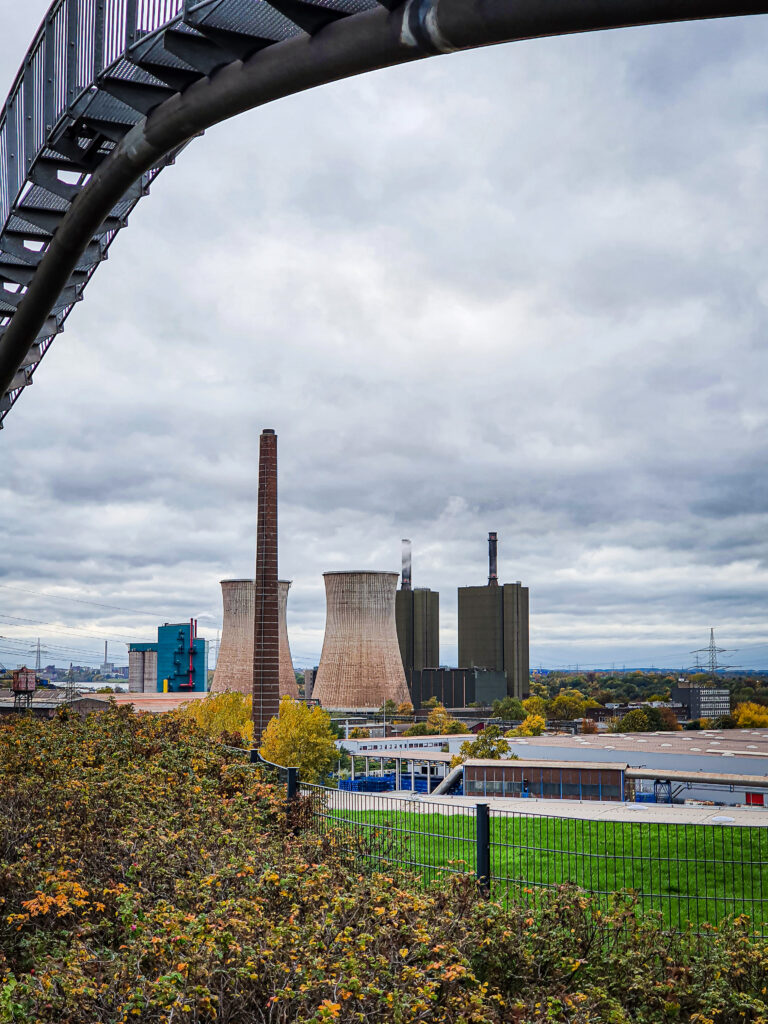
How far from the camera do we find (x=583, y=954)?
4.75 metres

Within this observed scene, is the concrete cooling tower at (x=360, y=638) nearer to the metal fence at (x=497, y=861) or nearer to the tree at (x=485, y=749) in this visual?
the tree at (x=485, y=749)

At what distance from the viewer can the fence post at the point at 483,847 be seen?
19.0 ft

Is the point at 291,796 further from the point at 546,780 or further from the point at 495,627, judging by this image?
the point at 495,627

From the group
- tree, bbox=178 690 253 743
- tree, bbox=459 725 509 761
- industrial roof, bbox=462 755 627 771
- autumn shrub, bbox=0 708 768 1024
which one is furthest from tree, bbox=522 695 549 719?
autumn shrub, bbox=0 708 768 1024

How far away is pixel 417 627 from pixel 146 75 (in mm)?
72932

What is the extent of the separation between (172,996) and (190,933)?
0.47 meters

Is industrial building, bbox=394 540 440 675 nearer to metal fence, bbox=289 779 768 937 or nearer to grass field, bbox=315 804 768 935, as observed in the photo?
grass field, bbox=315 804 768 935

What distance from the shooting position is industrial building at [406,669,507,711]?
2746 inches

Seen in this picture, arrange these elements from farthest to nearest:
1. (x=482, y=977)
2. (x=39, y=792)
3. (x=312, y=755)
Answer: (x=312, y=755) < (x=39, y=792) < (x=482, y=977)

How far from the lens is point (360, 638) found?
135 ft

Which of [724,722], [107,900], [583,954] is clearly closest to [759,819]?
[583,954]

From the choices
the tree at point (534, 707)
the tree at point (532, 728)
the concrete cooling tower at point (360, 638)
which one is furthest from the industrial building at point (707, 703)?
the concrete cooling tower at point (360, 638)

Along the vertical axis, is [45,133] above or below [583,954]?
above

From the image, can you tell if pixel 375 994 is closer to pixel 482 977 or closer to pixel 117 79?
pixel 482 977
